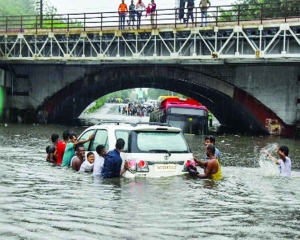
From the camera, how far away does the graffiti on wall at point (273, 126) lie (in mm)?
34188

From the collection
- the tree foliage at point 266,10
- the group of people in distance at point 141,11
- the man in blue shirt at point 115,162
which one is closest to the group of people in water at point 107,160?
the man in blue shirt at point 115,162

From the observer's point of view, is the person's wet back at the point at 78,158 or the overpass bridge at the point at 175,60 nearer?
the person's wet back at the point at 78,158

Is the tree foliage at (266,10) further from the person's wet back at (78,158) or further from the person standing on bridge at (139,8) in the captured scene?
the person's wet back at (78,158)

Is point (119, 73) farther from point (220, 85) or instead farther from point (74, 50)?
point (220, 85)

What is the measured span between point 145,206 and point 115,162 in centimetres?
201

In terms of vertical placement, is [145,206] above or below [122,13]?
below

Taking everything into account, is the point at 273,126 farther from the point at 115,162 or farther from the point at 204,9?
the point at 115,162

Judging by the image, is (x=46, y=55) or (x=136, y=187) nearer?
(x=136, y=187)

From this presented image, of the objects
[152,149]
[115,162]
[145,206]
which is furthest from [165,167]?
[145,206]

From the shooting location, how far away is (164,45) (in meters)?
33.8

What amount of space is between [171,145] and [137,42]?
78.4 feet

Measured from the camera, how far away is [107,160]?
424 inches

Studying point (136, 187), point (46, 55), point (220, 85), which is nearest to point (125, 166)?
point (136, 187)

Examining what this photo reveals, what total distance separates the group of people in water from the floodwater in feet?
0.64
